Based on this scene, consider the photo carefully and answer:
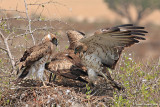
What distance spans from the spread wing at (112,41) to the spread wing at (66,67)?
482mm

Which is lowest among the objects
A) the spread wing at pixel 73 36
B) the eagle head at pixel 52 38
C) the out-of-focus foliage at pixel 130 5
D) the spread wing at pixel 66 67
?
the spread wing at pixel 66 67

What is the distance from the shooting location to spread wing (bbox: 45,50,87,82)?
23.4 ft

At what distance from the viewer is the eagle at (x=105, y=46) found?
6480 millimetres

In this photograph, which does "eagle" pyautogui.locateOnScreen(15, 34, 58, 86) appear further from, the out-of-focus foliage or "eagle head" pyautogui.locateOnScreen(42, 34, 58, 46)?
the out-of-focus foliage

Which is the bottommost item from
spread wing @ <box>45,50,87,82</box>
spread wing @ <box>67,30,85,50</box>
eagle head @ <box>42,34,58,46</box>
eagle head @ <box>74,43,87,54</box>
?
spread wing @ <box>45,50,87,82</box>

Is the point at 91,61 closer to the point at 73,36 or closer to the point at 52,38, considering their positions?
the point at 52,38

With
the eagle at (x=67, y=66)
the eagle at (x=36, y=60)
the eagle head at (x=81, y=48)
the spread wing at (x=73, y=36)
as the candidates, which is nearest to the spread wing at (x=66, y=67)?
the eagle at (x=67, y=66)

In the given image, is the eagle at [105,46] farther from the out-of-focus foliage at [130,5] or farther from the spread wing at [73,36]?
the out-of-focus foliage at [130,5]

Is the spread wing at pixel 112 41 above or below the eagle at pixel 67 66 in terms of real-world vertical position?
above

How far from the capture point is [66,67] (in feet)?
23.6

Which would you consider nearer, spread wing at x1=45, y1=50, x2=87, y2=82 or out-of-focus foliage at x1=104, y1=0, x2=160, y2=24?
A: spread wing at x1=45, y1=50, x2=87, y2=82

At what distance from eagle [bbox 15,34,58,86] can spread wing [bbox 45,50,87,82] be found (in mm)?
182

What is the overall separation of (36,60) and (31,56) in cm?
16

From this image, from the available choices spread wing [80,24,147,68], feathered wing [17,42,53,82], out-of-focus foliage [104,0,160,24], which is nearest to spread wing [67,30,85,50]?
feathered wing [17,42,53,82]
